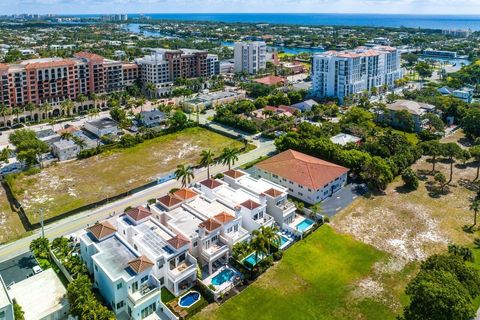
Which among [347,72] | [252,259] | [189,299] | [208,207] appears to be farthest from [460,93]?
[189,299]

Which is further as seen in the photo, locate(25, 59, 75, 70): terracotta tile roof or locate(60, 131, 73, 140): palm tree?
locate(25, 59, 75, 70): terracotta tile roof

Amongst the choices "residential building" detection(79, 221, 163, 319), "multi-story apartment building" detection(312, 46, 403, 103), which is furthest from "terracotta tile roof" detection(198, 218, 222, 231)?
"multi-story apartment building" detection(312, 46, 403, 103)

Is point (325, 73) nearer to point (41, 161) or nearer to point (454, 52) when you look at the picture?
point (41, 161)

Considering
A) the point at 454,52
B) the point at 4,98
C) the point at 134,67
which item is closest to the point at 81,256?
the point at 4,98

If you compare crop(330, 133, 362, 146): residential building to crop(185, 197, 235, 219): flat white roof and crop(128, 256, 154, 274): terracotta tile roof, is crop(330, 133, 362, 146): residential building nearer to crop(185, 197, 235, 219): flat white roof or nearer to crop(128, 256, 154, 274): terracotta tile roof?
crop(185, 197, 235, 219): flat white roof

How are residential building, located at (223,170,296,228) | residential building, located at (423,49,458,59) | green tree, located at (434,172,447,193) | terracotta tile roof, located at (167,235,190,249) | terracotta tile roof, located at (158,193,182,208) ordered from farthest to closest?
residential building, located at (423,49,458,59)
green tree, located at (434,172,447,193)
residential building, located at (223,170,296,228)
terracotta tile roof, located at (158,193,182,208)
terracotta tile roof, located at (167,235,190,249)

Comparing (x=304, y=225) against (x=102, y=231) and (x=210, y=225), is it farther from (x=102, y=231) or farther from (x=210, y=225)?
(x=102, y=231)

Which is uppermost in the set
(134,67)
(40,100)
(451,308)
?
(134,67)
